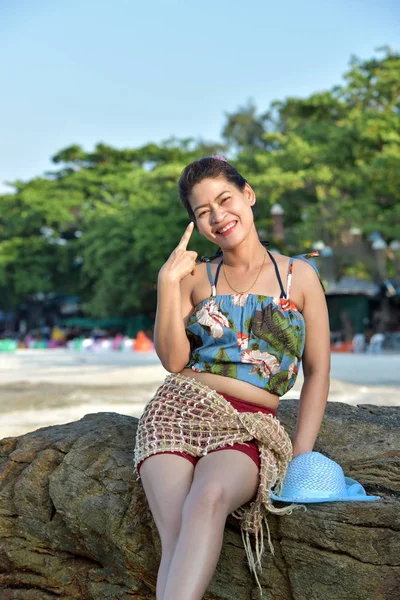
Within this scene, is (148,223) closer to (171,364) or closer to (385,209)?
(385,209)

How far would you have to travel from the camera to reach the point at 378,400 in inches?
366

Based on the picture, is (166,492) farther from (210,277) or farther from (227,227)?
(227,227)

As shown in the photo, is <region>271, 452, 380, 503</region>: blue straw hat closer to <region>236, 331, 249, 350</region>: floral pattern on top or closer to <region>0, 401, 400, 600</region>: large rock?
<region>0, 401, 400, 600</region>: large rock

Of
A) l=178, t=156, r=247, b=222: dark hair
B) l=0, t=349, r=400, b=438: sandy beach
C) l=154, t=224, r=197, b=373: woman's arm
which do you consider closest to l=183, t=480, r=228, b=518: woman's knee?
l=154, t=224, r=197, b=373: woman's arm

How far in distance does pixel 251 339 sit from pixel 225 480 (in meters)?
0.57

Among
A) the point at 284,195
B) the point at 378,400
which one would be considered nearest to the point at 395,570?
the point at 378,400

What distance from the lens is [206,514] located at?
83.1 inches

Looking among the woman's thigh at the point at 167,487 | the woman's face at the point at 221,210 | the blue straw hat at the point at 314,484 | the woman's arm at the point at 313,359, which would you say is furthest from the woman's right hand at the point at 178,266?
the blue straw hat at the point at 314,484

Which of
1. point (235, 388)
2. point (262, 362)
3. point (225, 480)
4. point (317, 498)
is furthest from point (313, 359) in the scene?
point (225, 480)

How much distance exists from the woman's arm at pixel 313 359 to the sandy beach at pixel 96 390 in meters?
4.76

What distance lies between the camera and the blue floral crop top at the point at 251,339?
2.58 metres

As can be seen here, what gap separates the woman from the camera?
7.43ft

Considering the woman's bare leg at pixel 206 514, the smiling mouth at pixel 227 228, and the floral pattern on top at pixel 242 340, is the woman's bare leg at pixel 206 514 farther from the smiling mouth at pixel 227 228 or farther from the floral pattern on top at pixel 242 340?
the smiling mouth at pixel 227 228

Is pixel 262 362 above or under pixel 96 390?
above
